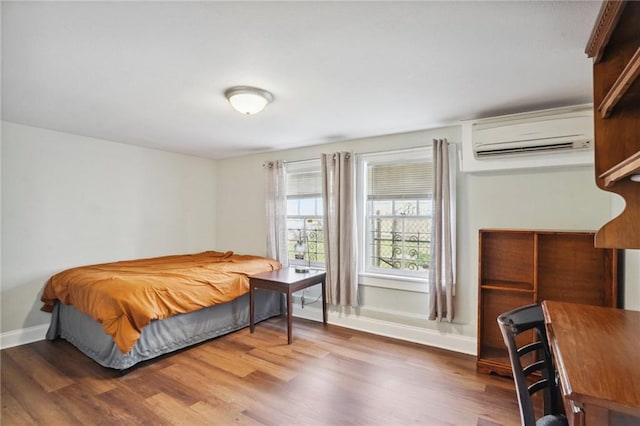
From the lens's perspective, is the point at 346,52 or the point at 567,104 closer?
the point at 346,52

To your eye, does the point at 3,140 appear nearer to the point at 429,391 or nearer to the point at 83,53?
the point at 83,53

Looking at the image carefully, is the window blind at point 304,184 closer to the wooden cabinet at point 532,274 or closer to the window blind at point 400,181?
the window blind at point 400,181

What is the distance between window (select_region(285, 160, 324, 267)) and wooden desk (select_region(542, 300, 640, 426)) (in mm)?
2982

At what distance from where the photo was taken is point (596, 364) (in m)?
0.91

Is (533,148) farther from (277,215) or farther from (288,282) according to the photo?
(277,215)

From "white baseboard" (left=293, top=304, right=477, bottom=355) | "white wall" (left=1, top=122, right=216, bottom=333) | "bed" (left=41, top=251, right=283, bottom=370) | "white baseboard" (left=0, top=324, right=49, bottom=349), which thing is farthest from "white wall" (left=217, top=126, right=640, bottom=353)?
"white baseboard" (left=0, top=324, right=49, bottom=349)

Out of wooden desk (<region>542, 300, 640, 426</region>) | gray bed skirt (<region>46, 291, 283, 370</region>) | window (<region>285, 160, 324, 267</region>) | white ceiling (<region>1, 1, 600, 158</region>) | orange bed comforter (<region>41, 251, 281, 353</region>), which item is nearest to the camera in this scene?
wooden desk (<region>542, 300, 640, 426</region>)

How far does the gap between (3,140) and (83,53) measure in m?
2.22

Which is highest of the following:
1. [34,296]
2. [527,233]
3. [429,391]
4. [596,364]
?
[527,233]

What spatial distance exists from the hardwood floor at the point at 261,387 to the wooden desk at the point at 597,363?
3.63 feet

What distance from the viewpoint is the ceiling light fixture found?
2.28 m

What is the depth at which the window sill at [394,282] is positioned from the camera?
11.0 ft

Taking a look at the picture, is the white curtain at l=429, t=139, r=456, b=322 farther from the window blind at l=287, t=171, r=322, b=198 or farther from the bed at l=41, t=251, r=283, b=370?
the bed at l=41, t=251, r=283, b=370

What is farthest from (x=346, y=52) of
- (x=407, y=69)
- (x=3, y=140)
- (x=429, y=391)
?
(x=3, y=140)
